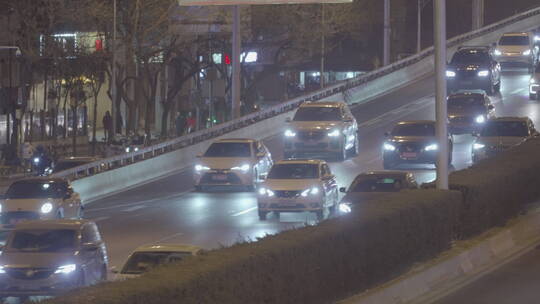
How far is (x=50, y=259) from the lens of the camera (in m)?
20.4

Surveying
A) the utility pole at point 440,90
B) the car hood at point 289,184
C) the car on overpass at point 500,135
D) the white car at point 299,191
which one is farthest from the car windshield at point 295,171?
the utility pole at point 440,90

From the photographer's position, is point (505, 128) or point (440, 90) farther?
point (505, 128)

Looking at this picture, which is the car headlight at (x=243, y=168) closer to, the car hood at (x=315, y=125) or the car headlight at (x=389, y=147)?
the car headlight at (x=389, y=147)

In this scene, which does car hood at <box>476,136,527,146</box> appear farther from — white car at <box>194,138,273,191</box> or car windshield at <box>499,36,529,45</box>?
car windshield at <box>499,36,529,45</box>

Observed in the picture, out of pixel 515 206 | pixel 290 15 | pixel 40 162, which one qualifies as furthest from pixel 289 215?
pixel 290 15

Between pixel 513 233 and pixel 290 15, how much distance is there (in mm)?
54072

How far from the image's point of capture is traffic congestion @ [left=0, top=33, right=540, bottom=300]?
20234 mm

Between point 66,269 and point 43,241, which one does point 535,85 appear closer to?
point 43,241

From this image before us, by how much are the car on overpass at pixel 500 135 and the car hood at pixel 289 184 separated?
304 inches

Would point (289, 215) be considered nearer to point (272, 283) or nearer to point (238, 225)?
point (238, 225)

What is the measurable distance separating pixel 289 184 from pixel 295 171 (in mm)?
818


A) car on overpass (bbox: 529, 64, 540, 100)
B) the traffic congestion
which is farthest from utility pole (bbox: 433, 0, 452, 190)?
car on overpass (bbox: 529, 64, 540, 100)

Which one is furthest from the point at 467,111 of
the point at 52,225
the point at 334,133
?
the point at 52,225

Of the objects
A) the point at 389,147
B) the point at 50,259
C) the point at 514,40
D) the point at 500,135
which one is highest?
the point at 514,40
